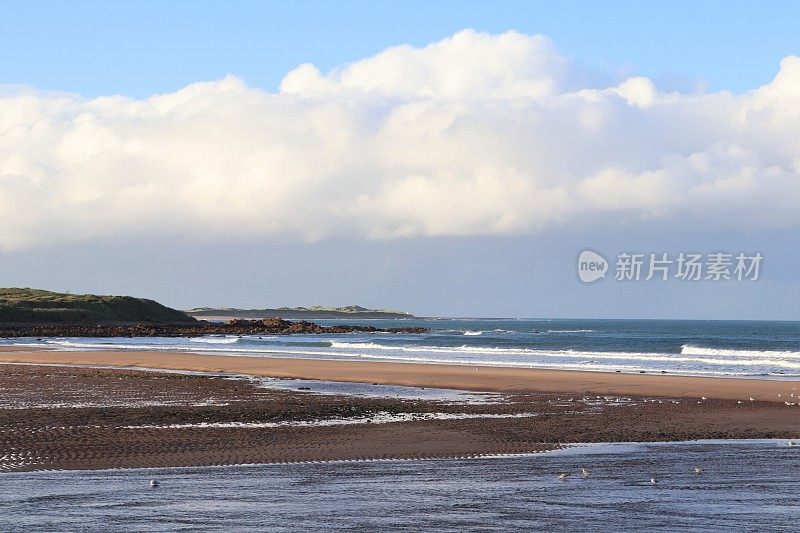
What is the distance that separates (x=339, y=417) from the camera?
73.8 ft

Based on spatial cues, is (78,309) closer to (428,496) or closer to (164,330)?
(164,330)

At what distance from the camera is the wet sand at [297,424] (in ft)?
54.5

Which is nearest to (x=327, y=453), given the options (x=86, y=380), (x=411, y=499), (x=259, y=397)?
(x=411, y=499)

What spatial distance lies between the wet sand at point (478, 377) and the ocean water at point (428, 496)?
15.2 metres

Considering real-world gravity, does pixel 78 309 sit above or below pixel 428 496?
above

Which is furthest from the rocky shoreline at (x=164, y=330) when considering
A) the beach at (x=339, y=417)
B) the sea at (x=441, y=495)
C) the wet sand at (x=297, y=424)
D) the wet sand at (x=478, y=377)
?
the sea at (x=441, y=495)

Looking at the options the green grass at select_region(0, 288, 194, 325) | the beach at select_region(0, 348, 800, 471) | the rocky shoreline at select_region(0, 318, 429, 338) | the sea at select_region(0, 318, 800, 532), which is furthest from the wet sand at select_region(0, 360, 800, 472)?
the green grass at select_region(0, 288, 194, 325)

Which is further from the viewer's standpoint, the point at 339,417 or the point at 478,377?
the point at 478,377

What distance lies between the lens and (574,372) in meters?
42.3

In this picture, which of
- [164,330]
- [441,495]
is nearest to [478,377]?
[441,495]

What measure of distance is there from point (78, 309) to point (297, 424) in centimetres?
10869

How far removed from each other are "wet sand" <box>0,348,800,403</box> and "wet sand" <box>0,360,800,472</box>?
190 centimetres

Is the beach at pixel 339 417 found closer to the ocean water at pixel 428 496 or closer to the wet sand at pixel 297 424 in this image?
the wet sand at pixel 297 424

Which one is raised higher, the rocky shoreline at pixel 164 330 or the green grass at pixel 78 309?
the green grass at pixel 78 309
